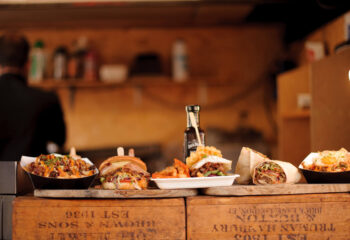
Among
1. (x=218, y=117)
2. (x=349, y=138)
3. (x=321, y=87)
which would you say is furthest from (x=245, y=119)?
(x=349, y=138)

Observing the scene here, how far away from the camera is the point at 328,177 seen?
4.54 feet

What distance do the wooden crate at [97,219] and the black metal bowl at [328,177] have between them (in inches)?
19.2

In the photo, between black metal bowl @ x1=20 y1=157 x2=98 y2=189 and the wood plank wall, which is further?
the wood plank wall

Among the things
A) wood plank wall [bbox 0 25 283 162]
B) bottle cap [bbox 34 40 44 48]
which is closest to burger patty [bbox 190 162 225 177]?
wood plank wall [bbox 0 25 283 162]

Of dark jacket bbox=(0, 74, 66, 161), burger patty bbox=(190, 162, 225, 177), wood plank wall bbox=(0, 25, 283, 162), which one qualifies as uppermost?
wood plank wall bbox=(0, 25, 283, 162)

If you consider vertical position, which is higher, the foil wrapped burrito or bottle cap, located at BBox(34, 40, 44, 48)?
bottle cap, located at BBox(34, 40, 44, 48)

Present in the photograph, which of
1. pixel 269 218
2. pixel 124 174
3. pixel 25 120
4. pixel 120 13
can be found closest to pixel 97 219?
pixel 124 174

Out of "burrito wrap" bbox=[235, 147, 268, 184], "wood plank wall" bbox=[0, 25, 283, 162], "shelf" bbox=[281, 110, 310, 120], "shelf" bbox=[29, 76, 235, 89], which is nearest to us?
"burrito wrap" bbox=[235, 147, 268, 184]

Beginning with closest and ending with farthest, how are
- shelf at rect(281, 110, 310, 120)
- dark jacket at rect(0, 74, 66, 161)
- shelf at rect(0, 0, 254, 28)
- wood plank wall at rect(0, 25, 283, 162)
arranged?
dark jacket at rect(0, 74, 66, 161) → shelf at rect(281, 110, 310, 120) → shelf at rect(0, 0, 254, 28) → wood plank wall at rect(0, 25, 283, 162)

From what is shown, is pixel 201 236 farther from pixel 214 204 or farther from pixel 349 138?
pixel 349 138

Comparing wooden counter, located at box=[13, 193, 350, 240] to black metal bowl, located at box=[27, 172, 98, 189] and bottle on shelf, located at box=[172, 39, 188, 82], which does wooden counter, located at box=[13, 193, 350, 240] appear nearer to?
black metal bowl, located at box=[27, 172, 98, 189]

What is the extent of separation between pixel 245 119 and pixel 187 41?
1.08 m

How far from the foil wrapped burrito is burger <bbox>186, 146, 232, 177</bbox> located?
0.38ft

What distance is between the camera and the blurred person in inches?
98.7
